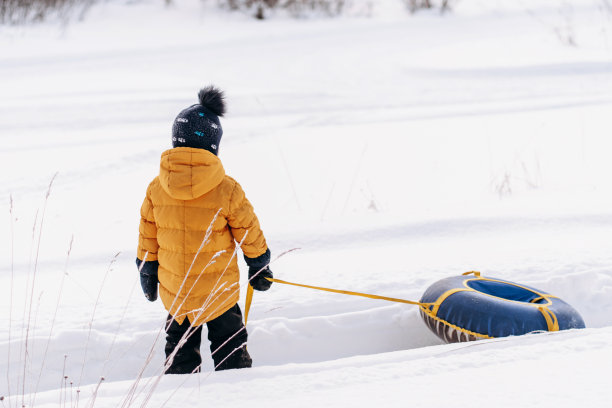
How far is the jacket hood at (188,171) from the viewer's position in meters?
2.20

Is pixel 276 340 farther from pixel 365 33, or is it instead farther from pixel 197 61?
pixel 365 33

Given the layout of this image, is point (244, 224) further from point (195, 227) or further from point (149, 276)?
point (149, 276)

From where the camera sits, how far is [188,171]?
2.20 m

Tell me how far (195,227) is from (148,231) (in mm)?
252

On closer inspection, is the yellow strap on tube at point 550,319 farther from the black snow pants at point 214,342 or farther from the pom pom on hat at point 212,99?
the pom pom on hat at point 212,99

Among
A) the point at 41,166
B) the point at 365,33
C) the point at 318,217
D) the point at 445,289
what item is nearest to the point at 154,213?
the point at 445,289

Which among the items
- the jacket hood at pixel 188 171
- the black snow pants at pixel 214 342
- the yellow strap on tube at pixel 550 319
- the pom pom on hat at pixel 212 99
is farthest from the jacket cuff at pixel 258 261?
the yellow strap on tube at pixel 550 319

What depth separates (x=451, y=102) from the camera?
695 cm

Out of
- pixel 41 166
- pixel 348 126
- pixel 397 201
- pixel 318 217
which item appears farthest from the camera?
pixel 348 126

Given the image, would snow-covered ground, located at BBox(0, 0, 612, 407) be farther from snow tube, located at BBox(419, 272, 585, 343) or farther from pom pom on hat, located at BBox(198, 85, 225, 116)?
pom pom on hat, located at BBox(198, 85, 225, 116)

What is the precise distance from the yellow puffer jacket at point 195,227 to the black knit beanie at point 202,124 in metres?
0.08

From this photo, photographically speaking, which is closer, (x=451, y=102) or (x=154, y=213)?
(x=154, y=213)

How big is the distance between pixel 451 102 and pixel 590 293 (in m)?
4.18

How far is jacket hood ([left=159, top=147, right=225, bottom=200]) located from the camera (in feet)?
Result: 7.23
